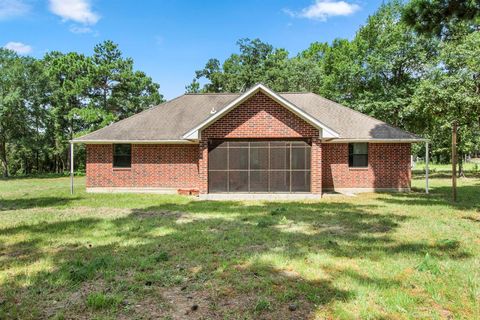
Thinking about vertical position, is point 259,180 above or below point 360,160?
below

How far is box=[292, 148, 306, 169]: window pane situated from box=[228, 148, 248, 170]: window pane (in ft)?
7.08

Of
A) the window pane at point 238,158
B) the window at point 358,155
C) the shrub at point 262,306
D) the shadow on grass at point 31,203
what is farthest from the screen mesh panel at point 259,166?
the shrub at point 262,306

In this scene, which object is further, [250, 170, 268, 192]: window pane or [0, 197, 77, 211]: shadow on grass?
[250, 170, 268, 192]: window pane

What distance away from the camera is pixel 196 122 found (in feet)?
62.4

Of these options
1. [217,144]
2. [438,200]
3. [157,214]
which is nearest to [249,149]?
[217,144]

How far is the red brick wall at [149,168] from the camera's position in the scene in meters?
17.8

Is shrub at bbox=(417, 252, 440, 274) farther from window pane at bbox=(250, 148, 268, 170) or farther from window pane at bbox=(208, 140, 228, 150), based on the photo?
window pane at bbox=(208, 140, 228, 150)

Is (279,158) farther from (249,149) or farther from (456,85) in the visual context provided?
(456,85)

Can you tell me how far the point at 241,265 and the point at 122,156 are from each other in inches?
540

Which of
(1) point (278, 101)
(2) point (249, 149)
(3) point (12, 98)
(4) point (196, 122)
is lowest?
(2) point (249, 149)

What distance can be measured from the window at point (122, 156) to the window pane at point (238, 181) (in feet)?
20.0

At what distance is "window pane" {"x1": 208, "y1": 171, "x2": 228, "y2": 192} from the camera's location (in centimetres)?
1554

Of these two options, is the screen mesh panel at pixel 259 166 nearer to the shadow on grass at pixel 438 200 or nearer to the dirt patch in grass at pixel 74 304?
the shadow on grass at pixel 438 200

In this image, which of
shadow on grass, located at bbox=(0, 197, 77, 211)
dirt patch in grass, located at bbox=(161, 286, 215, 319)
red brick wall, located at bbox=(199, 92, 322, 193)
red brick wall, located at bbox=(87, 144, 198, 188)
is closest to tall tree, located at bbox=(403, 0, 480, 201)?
red brick wall, located at bbox=(199, 92, 322, 193)
